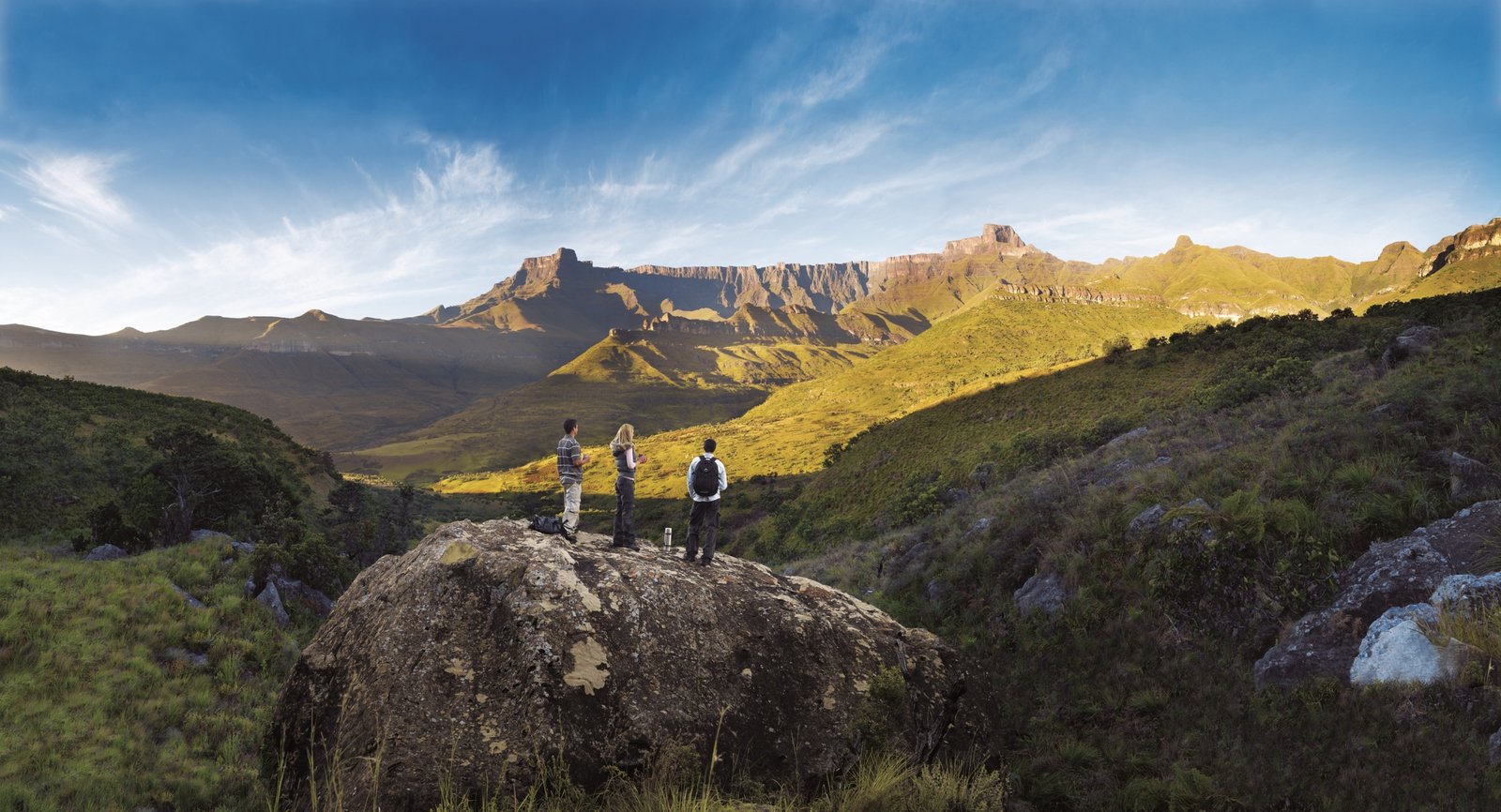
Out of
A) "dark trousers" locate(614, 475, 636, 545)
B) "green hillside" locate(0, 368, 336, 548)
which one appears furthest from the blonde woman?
"green hillside" locate(0, 368, 336, 548)

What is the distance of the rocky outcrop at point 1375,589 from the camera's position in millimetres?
6570

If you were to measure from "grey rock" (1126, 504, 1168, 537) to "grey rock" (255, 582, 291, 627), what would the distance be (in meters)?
18.5

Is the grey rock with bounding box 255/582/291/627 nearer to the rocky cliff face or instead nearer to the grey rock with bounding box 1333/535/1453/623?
the grey rock with bounding box 1333/535/1453/623

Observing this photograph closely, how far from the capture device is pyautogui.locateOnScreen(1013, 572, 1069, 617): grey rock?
407 inches

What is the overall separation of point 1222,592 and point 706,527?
26.6 ft

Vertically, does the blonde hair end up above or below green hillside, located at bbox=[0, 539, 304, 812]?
above

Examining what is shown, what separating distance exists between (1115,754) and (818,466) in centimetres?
6290

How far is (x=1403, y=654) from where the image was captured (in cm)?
607

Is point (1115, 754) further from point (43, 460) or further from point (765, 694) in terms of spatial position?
point (43, 460)

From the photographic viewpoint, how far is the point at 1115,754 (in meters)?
7.18

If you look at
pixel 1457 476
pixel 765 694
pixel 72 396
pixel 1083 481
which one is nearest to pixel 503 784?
pixel 765 694

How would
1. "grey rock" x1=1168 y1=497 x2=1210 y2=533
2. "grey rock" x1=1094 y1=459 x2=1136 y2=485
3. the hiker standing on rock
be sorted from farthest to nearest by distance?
"grey rock" x1=1094 y1=459 x2=1136 y2=485 < the hiker standing on rock < "grey rock" x1=1168 y1=497 x2=1210 y2=533

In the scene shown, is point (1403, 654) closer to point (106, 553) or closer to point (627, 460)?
point (627, 460)

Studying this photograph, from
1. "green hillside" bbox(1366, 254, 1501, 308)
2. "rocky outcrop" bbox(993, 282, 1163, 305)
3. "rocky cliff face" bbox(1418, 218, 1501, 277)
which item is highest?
"rocky cliff face" bbox(1418, 218, 1501, 277)
